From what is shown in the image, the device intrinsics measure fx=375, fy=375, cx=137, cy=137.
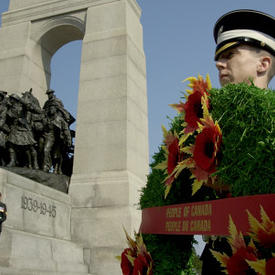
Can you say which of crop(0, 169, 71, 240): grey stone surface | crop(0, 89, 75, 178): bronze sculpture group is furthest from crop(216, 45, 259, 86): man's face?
crop(0, 89, 75, 178): bronze sculpture group

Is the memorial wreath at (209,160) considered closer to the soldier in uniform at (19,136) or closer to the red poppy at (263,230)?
the red poppy at (263,230)

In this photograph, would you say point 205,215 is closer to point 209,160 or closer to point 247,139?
point 209,160

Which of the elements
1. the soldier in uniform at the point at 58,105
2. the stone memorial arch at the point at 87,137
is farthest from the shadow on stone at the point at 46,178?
the soldier in uniform at the point at 58,105

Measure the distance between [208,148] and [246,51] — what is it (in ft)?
2.73

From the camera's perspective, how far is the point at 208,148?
7.04ft

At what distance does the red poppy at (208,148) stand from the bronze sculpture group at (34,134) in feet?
32.9

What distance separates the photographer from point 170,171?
2.33 meters

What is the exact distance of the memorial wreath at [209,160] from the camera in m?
1.83

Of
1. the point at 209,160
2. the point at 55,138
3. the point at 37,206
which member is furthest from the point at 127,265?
the point at 55,138

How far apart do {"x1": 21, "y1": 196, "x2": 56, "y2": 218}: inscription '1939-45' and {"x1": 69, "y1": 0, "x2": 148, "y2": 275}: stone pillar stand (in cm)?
131

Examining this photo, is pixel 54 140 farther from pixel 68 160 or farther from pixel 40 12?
pixel 40 12

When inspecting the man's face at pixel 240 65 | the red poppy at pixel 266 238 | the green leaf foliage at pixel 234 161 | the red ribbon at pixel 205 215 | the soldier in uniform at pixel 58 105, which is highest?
the soldier in uniform at pixel 58 105

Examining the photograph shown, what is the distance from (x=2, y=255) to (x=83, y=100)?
6.77 m

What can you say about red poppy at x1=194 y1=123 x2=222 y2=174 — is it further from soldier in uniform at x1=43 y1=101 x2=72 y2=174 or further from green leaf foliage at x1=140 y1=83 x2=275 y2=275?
soldier in uniform at x1=43 y1=101 x2=72 y2=174
